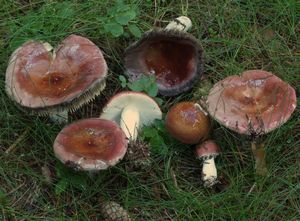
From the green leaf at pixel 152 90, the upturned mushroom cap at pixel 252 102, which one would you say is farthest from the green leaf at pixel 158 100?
the upturned mushroom cap at pixel 252 102

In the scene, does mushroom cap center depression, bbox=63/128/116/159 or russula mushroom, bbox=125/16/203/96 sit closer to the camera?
mushroom cap center depression, bbox=63/128/116/159

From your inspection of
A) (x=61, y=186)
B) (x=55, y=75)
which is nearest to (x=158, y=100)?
(x=55, y=75)

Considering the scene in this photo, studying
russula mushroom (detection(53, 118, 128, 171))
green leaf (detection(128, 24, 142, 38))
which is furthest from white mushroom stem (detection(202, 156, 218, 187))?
green leaf (detection(128, 24, 142, 38))

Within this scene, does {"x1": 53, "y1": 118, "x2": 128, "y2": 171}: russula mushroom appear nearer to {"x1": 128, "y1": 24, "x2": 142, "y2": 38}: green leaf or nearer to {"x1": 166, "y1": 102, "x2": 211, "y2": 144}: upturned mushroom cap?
{"x1": 166, "y1": 102, "x2": 211, "y2": 144}: upturned mushroom cap

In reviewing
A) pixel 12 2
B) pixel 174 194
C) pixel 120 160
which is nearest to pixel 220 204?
pixel 174 194

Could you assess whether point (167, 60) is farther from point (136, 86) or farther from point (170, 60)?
point (136, 86)

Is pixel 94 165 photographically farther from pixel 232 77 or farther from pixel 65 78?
pixel 232 77
